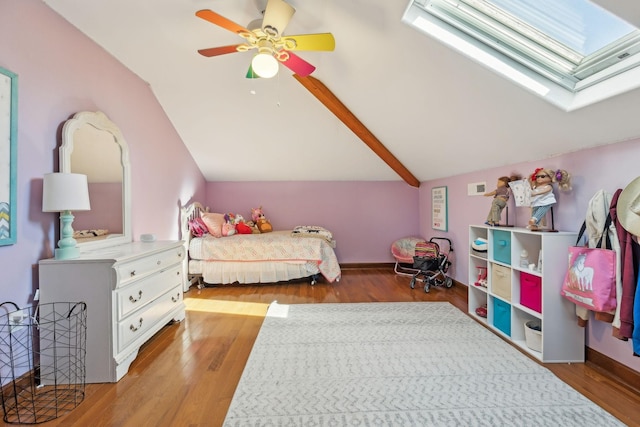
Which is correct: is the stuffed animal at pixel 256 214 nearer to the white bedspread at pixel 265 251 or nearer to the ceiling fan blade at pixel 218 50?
the white bedspread at pixel 265 251

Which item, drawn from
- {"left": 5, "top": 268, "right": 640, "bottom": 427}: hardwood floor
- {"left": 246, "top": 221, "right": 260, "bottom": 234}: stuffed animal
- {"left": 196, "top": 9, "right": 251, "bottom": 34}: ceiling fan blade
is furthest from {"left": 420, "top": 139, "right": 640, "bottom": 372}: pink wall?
{"left": 246, "top": 221, "right": 260, "bottom": 234}: stuffed animal

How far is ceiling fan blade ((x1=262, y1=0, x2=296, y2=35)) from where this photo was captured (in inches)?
69.3

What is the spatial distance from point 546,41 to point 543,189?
41.9 inches

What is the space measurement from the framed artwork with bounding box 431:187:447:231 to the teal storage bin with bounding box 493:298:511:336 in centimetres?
192

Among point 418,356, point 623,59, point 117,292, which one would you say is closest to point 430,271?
point 418,356

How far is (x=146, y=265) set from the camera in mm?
2250

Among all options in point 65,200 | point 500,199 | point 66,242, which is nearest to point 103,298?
point 66,242

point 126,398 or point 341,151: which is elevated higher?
point 341,151

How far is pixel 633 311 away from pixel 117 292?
316cm

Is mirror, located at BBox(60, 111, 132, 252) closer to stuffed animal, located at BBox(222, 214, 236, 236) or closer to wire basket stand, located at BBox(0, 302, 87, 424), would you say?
wire basket stand, located at BBox(0, 302, 87, 424)

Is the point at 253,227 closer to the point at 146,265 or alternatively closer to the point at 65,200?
the point at 146,265

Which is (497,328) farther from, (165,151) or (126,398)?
(165,151)

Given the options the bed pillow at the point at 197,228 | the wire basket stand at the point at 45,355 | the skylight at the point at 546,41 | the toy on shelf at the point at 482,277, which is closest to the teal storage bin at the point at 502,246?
the toy on shelf at the point at 482,277

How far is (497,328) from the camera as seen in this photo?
2627 millimetres
